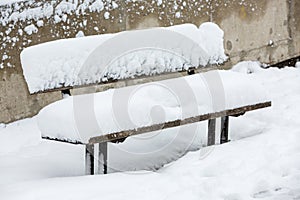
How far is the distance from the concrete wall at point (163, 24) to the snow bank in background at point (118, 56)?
996 millimetres

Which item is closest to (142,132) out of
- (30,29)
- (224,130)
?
(224,130)

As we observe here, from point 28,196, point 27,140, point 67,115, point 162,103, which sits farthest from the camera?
point 27,140

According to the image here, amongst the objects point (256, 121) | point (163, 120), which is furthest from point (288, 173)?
point (256, 121)

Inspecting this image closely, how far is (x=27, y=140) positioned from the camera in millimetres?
4918

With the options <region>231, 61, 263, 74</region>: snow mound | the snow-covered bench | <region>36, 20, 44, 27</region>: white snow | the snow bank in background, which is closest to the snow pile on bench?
the snow-covered bench

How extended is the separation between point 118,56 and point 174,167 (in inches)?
37.7

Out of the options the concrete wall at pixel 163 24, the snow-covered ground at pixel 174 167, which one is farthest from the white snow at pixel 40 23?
the snow-covered ground at pixel 174 167

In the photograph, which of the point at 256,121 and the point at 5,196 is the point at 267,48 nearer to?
the point at 256,121

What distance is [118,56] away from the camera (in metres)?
4.50

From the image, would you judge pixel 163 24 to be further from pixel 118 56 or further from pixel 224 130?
pixel 224 130

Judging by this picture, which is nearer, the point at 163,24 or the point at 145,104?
the point at 145,104

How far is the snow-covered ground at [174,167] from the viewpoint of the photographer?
360 centimetres

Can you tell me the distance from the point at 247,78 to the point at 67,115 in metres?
1.61

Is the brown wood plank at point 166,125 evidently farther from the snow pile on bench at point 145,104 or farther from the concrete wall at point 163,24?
the concrete wall at point 163,24
